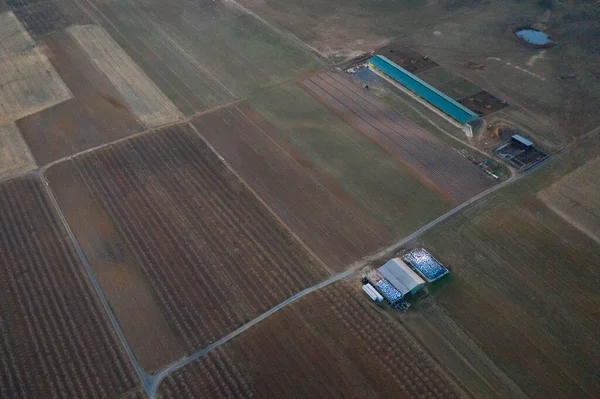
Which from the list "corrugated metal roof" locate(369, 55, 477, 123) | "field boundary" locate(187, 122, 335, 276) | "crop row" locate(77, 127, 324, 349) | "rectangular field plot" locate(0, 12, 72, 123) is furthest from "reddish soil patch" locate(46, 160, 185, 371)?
"corrugated metal roof" locate(369, 55, 477, 123)

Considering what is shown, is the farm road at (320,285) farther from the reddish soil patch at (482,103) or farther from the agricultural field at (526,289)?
the reddish soil patch at (482,103)

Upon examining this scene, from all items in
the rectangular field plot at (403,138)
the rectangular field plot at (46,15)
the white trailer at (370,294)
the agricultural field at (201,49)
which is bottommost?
the white trailer at (370,294)

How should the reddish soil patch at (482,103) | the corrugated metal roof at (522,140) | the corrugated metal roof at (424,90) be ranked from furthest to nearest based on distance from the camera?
1. the reddish soil patch at (482,103)
2. the corrugated metal roof at (424,90)
3. the corrugated metal roof at (522,140)

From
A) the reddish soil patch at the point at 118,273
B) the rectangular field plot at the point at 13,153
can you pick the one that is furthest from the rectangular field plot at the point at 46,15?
the reddish soil patch at the point at 118,273

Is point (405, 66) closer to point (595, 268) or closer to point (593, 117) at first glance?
point (593, 117)

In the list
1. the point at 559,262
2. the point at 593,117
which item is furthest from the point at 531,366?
the point at 593,117

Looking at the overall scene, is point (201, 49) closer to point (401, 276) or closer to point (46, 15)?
point (46, 15)

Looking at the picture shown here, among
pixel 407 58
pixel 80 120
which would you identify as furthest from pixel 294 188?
pixel 407 58
